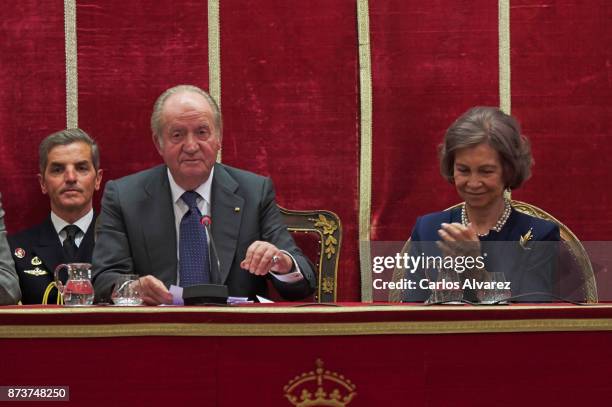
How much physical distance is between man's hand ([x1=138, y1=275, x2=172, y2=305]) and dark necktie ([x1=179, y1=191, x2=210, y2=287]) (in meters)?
0.41

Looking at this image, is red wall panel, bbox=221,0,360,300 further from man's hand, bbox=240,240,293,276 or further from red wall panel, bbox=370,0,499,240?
man's hand, bbox=240,240,293,276

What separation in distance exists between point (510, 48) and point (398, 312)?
7.29 feet

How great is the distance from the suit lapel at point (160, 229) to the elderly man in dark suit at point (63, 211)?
0.74 m

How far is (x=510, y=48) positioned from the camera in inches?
170

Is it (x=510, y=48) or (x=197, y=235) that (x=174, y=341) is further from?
(x=510, y=48)

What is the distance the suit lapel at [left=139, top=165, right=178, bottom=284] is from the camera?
334 cm

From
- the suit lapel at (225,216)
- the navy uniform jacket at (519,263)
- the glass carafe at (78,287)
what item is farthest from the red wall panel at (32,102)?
the navy uniform jacket at (519,263)

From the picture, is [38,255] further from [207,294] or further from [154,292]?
[207,294]

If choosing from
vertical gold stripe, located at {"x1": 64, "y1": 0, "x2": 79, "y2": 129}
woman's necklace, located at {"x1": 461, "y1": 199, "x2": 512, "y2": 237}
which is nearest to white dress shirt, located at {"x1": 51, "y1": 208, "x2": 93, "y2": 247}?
vertical gold stripe, located at {"x1": 64, "y1": 0, "x2": 79, "y2": 129}

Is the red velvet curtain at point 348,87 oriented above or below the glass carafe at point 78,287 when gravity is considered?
above

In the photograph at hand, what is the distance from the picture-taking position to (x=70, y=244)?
4148mm

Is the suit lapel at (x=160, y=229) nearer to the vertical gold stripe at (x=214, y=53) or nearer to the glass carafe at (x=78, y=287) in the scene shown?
the glass carafe at (x=78, y=287)

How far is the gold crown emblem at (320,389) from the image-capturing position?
7.59ft

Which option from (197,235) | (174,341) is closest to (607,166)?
(197,235)
